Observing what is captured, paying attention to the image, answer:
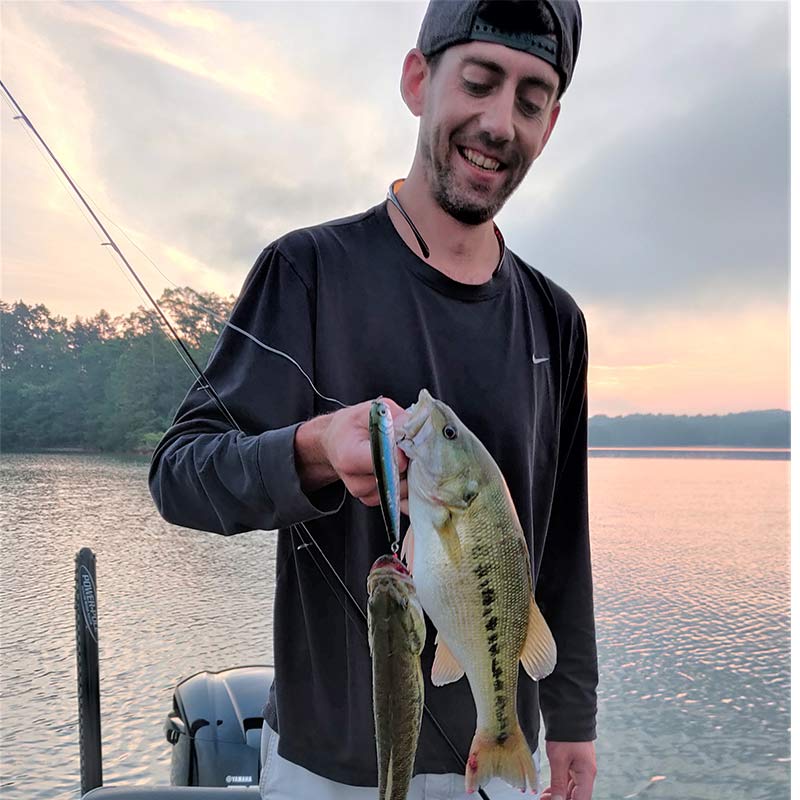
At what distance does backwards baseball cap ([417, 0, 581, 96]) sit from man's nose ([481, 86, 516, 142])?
10 centimetres

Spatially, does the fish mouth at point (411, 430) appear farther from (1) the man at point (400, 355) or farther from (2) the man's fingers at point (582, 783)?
(2) the man's fingers at point (582, 783)

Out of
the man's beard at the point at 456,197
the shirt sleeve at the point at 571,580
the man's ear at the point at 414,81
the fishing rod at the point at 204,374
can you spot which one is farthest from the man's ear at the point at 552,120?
the fishing rod at the point at 204,374

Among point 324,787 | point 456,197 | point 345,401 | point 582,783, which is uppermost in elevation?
point 456,197

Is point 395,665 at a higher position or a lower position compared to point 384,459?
lower

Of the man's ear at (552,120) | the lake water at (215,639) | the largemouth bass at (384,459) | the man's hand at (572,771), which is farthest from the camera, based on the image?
the lake water at (215,639)

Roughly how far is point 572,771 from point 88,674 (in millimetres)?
2117

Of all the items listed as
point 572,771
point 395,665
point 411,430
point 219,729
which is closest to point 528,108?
point 411,430

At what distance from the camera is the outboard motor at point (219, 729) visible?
264cm

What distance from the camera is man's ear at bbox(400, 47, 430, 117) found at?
5.35 ft

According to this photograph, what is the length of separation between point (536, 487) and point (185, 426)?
0.85 meters

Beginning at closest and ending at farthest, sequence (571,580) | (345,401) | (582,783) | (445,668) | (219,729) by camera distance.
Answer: (445,668), (345,401), (582,783), (571,580), (219,729)

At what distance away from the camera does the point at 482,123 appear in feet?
4.91

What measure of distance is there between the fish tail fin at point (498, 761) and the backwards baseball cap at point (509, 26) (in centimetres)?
136

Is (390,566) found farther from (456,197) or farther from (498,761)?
(456,197)
